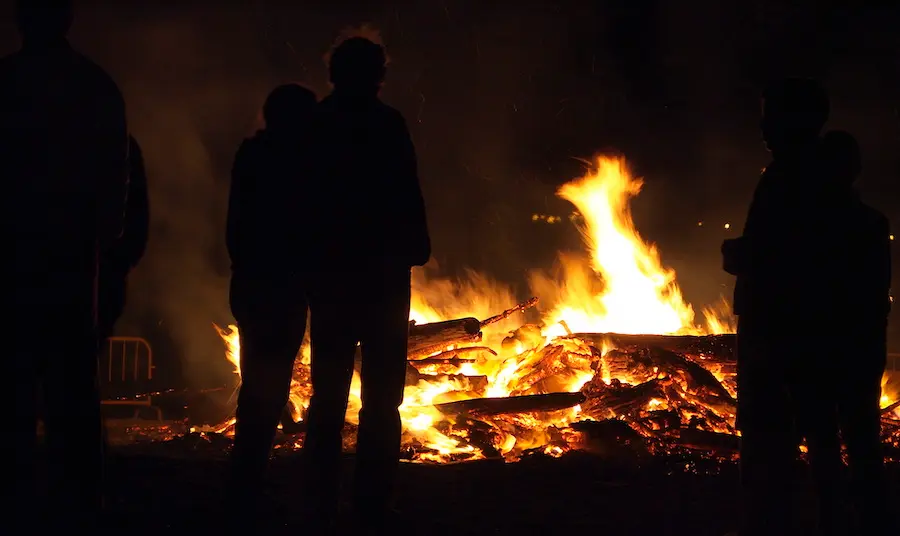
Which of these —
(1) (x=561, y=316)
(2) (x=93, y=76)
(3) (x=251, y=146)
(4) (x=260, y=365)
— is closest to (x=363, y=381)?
(4) (x=260, y=365)

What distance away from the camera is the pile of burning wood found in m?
5.80

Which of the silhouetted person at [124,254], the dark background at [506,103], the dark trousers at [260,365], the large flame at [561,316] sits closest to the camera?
the dark trousers at [260,365]

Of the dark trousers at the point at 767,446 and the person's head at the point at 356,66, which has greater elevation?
the person's head at the point at 356,66

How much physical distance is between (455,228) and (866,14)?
28.6 ft

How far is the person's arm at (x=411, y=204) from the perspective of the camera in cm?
320

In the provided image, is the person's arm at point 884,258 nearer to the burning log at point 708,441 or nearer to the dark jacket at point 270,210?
the dark jacket at point 270,210

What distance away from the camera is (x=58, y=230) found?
268cm

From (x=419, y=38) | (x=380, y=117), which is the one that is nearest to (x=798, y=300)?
(x=380, y=117)

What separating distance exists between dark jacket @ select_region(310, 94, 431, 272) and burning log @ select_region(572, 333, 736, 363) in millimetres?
4567

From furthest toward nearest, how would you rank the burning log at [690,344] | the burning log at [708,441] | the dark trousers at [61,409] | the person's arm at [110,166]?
the burning log at [690,344]
the burning log at [708,441]
the person's arm at [110,166]
the dark trousers at [61,409]

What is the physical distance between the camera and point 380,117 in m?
3.22

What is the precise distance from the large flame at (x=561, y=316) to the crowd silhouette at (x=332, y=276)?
8.97ft

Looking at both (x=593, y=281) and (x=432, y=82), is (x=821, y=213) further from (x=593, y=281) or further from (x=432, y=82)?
(x=432, y=82)

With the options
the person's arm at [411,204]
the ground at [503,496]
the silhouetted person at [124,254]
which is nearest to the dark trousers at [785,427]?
the ground at [503,496]
